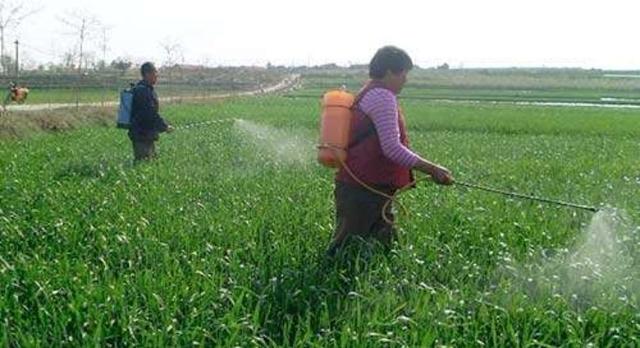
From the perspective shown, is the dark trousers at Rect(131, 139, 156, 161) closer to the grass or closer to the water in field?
the grass

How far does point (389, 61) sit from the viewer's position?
4.95 m

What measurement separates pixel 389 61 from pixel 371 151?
66cm

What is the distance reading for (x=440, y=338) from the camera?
3.52 meters

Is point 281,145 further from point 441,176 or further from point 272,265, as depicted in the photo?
point 441,176

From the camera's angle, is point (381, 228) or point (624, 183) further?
point (624, 183)

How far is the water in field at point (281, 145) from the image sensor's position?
12.5 meters

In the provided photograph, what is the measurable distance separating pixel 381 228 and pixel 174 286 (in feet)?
5.88

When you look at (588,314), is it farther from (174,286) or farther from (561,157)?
(561,157)

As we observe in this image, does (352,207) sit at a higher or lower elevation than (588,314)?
higher

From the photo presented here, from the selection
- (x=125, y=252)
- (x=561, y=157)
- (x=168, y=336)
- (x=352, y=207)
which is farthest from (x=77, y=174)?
(x=561, y=157)

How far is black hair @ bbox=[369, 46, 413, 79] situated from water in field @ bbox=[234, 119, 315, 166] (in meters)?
6.59

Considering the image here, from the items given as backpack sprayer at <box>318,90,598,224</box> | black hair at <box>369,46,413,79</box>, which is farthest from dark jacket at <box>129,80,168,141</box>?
black hair at <box>369,46,413,79</box>

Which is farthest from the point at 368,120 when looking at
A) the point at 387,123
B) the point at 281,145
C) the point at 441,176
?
the point at 281,145

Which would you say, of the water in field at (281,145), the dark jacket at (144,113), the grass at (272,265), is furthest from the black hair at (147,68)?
the water in field at (281,145)
